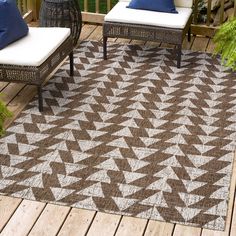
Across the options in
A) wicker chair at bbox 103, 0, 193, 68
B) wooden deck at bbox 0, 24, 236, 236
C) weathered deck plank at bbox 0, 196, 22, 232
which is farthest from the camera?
wicker chair at bbox 103, 0, 193, 68

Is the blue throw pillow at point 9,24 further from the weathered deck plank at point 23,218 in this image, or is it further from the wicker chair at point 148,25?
the weathered deck plank at point 23,218

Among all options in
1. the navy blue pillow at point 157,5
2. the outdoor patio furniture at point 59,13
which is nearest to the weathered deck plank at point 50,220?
the outdoor patio furniture at point 59,13

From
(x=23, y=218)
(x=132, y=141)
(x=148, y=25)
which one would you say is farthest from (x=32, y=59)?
(x=23, y=218)

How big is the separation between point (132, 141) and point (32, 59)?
942 millimetres

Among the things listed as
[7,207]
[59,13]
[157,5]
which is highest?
[157,5]

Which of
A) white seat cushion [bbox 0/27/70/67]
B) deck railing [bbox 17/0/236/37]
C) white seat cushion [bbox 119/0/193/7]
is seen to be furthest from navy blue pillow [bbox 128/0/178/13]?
white seat cushion [bbox 0/27/70/67]

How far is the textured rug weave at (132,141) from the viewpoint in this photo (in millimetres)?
3348

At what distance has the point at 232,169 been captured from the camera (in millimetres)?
3639

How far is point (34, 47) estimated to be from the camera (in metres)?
4.31

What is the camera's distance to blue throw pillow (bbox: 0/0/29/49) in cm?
428

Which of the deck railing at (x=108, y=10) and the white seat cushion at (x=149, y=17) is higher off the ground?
the white seat cushion at (x=149, y=17)

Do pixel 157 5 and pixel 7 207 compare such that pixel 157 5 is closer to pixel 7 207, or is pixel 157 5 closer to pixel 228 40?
pixel 228 40

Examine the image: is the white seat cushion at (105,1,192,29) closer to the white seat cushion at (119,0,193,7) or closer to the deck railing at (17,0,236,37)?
the white seat cushion at (119,0,193,7)

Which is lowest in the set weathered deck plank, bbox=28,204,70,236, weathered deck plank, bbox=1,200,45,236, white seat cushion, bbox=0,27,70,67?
weathered deck plank, bbox=1,200,45,236
